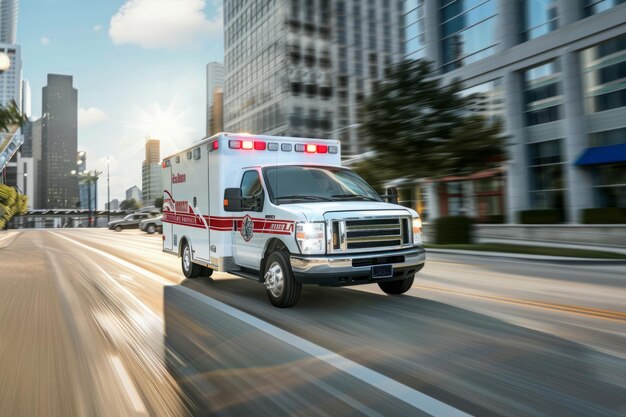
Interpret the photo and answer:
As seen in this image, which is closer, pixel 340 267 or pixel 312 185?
pixel 340 267

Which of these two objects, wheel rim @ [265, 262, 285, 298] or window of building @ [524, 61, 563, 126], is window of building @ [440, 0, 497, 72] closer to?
window of building @ [524, 61, 563, 126]

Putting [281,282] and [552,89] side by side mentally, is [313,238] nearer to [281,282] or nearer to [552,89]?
[281,282]

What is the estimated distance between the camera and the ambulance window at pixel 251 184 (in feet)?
25.1

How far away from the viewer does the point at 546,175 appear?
27.2m

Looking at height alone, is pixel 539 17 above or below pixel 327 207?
above

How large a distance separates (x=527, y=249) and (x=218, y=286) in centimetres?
1224

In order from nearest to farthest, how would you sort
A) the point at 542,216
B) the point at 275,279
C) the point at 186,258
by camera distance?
the point at 275,279
the point at 186,258
the point at 542,216

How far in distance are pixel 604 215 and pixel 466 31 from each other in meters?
15.3

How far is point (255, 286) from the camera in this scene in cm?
891

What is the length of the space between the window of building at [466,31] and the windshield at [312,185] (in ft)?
84.4

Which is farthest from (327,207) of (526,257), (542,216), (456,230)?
(542,216)

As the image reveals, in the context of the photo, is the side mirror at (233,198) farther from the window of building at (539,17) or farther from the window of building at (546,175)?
the window of building at (539,17)

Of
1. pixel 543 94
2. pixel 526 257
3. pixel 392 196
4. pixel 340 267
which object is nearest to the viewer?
pixel 340 267

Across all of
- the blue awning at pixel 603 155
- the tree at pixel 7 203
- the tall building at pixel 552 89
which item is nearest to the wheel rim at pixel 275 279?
the tall building at pixel 552 89
